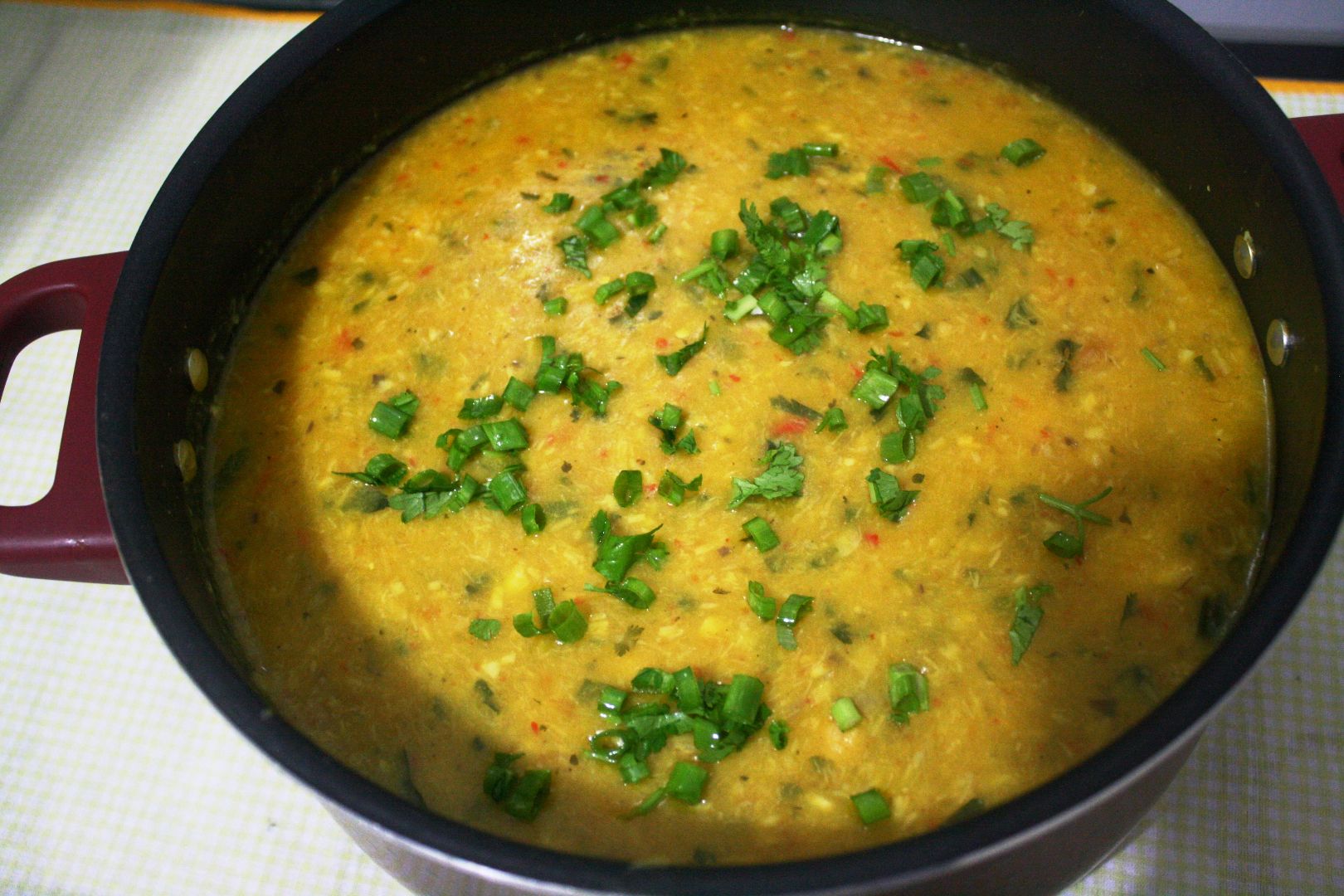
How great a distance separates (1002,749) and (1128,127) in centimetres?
112

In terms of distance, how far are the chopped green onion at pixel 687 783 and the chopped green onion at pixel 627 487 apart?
1.31 ft

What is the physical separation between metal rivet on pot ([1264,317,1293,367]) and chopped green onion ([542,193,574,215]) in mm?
1118

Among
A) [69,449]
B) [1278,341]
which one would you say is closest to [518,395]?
[69,449]

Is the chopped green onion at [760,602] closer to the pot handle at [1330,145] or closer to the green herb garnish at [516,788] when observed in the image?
the green herb garnish at [516,788]

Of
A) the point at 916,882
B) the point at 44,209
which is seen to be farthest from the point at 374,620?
the point at 44,209

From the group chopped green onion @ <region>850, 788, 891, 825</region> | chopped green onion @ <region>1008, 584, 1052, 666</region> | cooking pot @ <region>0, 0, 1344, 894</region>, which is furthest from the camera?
chopped green onion @ <region>1008, 584, 1052, 666</region>

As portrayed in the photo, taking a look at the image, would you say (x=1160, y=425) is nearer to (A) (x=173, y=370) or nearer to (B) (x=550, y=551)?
(B) (x=550, y=551)

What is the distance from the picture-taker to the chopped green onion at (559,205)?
1.88 m


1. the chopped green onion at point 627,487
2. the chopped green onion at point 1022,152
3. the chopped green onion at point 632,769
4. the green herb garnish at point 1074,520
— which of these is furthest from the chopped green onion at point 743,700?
the chopped green onion at point 1022,152

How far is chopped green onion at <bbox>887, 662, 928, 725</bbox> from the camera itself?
140 cm

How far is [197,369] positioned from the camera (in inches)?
66.1

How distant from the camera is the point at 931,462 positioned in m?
1.59

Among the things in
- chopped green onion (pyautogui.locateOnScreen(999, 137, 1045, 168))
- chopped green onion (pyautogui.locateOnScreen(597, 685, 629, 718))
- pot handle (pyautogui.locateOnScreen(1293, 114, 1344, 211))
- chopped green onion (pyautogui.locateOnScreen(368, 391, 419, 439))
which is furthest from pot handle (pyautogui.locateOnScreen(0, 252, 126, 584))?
pot handle (pyautogui.locateOnScreen(1293, 114, 1344, 211))

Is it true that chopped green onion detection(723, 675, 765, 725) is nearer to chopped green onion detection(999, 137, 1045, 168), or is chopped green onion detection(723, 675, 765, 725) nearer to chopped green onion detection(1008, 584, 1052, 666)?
chopped green onion detection(1008, 584, 1052, 666)
